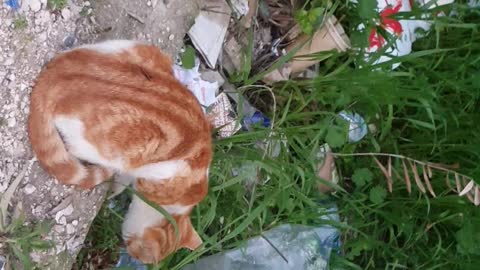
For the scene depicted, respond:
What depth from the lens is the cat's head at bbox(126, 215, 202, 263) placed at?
1.58 metres

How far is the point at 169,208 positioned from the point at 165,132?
285mm

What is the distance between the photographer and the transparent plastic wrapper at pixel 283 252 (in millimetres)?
1885

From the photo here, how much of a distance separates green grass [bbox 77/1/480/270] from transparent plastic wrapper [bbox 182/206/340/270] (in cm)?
3

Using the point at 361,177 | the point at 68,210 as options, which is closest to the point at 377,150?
the point at 361,177

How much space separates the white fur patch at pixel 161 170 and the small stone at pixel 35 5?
38 cm

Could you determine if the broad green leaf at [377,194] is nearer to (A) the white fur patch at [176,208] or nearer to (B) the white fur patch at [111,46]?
(A) the white fur patch at [176,208]

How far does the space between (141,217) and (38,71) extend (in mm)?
436

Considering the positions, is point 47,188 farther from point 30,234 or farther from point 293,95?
point 293,95

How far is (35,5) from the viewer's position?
4.49 feet

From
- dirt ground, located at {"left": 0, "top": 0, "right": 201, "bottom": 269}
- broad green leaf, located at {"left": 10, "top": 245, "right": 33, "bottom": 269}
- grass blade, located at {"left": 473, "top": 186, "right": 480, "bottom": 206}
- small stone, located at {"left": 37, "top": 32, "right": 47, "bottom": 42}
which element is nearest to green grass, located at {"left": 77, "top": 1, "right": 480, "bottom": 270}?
grass blade, located at {"left": 473, "top": 186, "right": 480, "bottom": 206}

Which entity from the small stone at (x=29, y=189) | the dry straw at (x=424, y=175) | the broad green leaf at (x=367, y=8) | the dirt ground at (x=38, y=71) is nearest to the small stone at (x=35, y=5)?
the dirt ground at (x=38, y=71)

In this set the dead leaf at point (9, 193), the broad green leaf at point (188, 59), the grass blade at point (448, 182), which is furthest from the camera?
the grass blade at point (448, 182)

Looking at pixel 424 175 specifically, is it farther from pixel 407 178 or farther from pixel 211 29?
pixel 211 29

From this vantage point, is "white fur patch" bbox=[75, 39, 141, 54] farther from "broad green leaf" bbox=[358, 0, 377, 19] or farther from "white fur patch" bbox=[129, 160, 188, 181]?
"broad green leaf" bbox=[358, 0, 377, 19]
